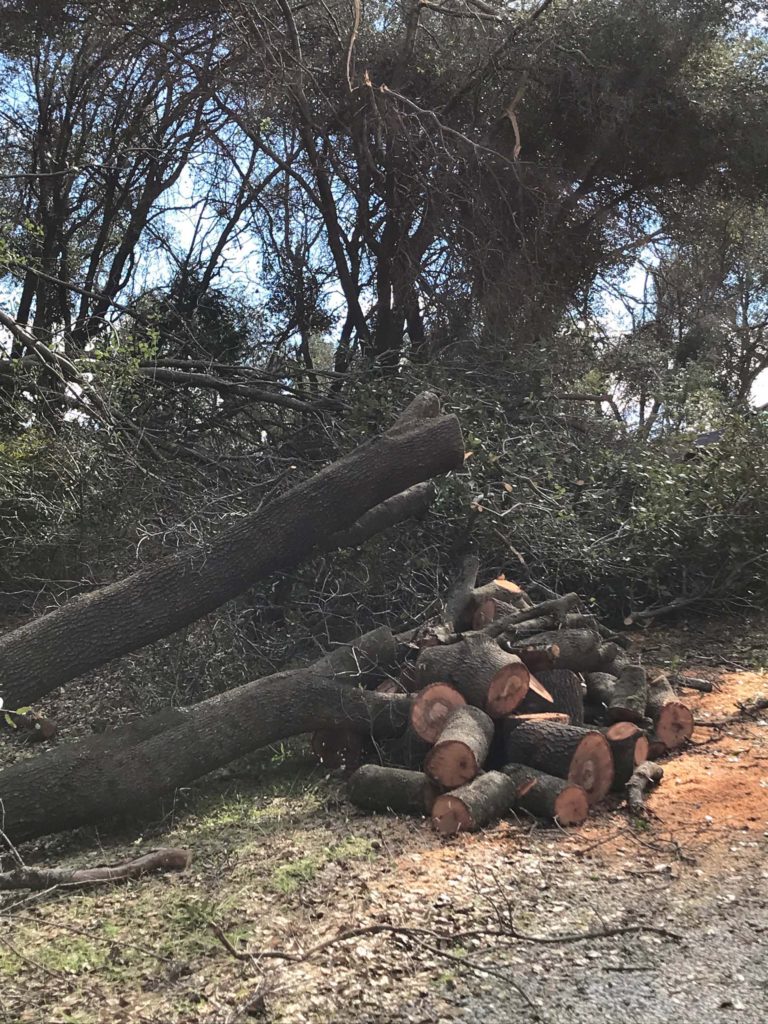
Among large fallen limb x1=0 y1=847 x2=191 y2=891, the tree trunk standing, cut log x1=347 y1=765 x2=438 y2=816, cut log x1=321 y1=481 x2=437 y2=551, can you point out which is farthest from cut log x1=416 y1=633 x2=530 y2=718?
large fallen limb x1=0 y1=847 x2=191 y2=891

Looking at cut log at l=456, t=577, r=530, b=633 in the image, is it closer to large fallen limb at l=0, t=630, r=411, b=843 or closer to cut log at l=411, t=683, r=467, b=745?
large fallen limb at l=0, t=630, r=411, b=843

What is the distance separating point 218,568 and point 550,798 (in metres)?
2.20

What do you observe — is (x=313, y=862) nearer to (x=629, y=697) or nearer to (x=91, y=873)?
(x=91, y=873)

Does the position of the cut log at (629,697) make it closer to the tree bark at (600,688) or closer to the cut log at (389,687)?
the tree bark at (600,688)

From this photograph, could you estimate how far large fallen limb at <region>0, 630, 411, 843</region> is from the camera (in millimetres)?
3777

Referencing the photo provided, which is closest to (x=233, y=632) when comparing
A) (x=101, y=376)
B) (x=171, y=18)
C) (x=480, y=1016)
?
(x=101, y=376)

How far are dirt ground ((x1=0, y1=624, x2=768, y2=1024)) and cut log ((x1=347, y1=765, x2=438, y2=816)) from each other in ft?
0.26

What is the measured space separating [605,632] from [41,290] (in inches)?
313

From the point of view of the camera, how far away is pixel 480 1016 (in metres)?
2.31

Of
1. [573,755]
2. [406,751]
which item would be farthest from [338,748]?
[573,755]

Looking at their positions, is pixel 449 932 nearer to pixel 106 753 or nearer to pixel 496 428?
pixel 106 753

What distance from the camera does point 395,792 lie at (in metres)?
3.80

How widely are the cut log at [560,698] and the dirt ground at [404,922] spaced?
1.81 ft

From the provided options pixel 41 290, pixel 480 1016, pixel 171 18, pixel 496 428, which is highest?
pixel 171 18
